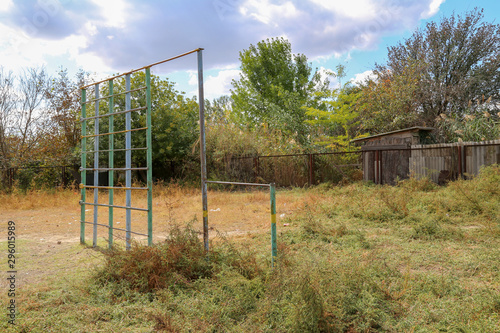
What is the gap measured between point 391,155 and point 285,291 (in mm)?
11060

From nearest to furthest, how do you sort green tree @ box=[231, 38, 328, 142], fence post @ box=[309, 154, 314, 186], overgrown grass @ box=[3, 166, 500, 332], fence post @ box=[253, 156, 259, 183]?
overgrown grass @ box=[3, 166, 500, 332]
fence post @ box=[309, 154, 314, 186]
fence post @ box=[253, 156, 259, 183]
green tree @ box=[231, 38, 328, 142]

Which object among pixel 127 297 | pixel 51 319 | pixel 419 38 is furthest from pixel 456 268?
pixel 419 38

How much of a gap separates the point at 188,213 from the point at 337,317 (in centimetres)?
697

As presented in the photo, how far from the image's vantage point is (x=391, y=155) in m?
13.2

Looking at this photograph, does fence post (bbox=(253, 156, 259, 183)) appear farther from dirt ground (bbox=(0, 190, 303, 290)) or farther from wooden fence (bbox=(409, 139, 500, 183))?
wooden fence (bbox=(409, 139, 500, 183))

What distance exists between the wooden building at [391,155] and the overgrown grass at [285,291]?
→ 7.55 metres

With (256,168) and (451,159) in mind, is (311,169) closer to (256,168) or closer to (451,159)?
(256,168)

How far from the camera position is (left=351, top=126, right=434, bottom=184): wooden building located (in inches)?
514

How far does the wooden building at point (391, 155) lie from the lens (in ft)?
42.8

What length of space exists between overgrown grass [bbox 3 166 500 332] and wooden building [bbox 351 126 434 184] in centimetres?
755

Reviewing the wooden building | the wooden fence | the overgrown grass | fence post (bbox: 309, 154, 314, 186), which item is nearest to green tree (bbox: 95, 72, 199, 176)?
fence post (bbox: 309, 154, 314, 186)

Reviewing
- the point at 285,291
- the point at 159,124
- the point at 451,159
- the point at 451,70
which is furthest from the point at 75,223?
A: the point at 451,70

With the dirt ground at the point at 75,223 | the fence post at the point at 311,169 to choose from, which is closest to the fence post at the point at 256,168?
the fence post at the point at 311,169

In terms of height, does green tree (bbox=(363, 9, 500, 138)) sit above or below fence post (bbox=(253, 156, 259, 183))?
above
